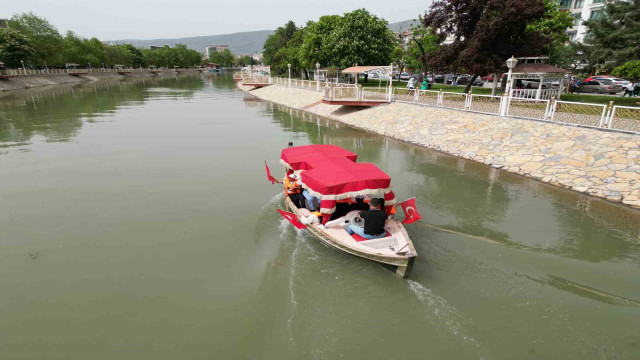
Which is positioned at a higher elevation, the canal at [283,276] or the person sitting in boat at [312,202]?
the person sitting in boat at [312,202]

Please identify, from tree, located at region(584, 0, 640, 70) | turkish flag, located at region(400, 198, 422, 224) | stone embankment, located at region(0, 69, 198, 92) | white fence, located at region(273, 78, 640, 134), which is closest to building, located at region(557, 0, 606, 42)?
tree, located at region(584, 0, 640, 70)

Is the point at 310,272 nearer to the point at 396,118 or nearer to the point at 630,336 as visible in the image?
the point at 630,336

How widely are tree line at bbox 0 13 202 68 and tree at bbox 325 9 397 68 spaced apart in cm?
6047

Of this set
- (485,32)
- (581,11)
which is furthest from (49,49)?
(581,11)

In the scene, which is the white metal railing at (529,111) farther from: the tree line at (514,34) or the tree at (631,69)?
the tree line at (514,34)

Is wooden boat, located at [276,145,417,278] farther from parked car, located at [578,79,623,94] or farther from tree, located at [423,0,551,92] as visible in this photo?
parked car, located at [578,79,623,94]

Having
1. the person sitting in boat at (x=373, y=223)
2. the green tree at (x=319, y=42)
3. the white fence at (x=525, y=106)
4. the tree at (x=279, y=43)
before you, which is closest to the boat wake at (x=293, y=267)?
the person sitting in boat at (x=373, y=223)

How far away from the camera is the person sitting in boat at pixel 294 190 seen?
9.72 meters

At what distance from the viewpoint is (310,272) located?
303 inches

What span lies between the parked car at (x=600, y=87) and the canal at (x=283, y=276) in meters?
24.6

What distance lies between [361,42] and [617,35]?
23.7 meters

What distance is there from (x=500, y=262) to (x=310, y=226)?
4718mm

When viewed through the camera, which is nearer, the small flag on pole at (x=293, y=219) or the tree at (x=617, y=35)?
the small flag on pole at (x=293, y=219)

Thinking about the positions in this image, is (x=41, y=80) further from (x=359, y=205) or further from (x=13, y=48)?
(x=359, y=205)
